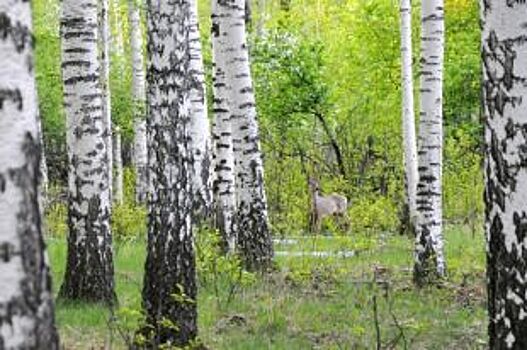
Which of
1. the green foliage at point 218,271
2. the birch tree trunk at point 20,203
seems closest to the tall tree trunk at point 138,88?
the green foliage at point 218,271

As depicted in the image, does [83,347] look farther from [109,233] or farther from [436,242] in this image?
[436,242]

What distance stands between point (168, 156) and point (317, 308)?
332cm

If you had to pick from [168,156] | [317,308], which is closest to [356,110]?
[317,308]

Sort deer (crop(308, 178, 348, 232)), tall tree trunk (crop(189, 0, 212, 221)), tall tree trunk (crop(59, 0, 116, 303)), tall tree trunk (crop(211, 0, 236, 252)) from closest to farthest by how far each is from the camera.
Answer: tall tree trunk (crop(59, 0, 116, 303)), tall tree trunk (crop(211, 0, 236, 252)), tall tree trunk (crop(189, 0, 212, 221)), deer (crop(308, 178, 348, 232))

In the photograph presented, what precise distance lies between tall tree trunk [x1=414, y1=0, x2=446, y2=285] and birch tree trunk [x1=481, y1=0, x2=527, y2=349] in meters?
6.44

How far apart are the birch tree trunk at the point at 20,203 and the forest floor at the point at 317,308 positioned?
3451 millimetres

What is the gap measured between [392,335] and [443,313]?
5.08ft

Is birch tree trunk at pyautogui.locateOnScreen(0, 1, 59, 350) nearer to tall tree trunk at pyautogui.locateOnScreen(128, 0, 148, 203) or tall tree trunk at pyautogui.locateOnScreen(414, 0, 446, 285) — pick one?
tall tree trunk at pyautogui.locateOnScreen(414, 0, 446, 285)

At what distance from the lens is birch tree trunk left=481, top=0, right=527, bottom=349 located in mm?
4211

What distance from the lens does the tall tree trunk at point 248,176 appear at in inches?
423

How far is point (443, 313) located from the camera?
9.24m

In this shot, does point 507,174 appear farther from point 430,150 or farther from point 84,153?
point 430,150

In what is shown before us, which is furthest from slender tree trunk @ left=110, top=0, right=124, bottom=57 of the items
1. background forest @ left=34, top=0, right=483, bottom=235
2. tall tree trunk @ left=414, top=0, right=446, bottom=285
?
tall tree trunk @ left=414, top=0, right=446, bottom=285

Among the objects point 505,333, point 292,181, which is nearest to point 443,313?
point 505,333
